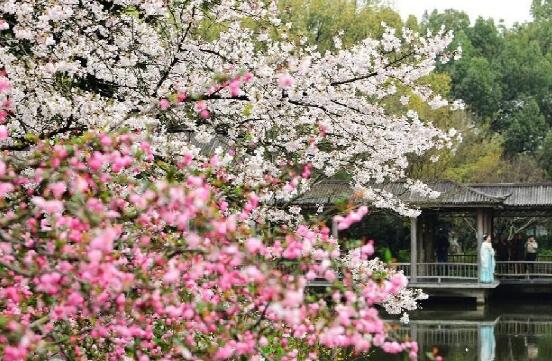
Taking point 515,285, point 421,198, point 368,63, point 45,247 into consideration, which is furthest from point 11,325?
point 515,285

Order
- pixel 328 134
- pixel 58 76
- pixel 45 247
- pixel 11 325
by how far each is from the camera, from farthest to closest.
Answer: pixel 328 134 → pixel 58 76 → pixel 45 247 → pixel 11 325

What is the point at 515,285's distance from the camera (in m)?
28.0

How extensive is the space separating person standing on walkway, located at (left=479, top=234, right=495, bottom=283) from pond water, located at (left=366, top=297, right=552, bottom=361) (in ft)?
2.65

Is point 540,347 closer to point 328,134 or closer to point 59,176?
point 328,134

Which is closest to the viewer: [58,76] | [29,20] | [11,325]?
[11,325]

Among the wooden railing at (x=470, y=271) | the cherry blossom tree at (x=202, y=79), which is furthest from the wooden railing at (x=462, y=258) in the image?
the cherry blossom tree at (x=202, y=79)

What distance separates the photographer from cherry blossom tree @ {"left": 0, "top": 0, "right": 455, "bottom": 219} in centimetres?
762

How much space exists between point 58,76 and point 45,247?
4337mm

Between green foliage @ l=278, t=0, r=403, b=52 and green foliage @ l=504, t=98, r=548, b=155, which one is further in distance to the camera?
green foliage @ l=504, t=98, r=548, b=155

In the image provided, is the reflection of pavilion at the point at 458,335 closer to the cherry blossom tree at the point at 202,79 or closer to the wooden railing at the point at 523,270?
the cherry blossom tree at the point at 202,79

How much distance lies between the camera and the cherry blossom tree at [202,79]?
7.62 metres

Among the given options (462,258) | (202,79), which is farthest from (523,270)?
(202,79)

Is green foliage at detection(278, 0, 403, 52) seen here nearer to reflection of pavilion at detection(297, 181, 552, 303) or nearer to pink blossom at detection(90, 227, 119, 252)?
reflection of pavilion at detection(297, 181, 552, 303)

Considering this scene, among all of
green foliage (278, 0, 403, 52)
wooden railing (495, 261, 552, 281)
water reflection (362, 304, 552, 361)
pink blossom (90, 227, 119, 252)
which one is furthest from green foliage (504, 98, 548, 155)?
pink blossom (90, 227, 119, 252)
